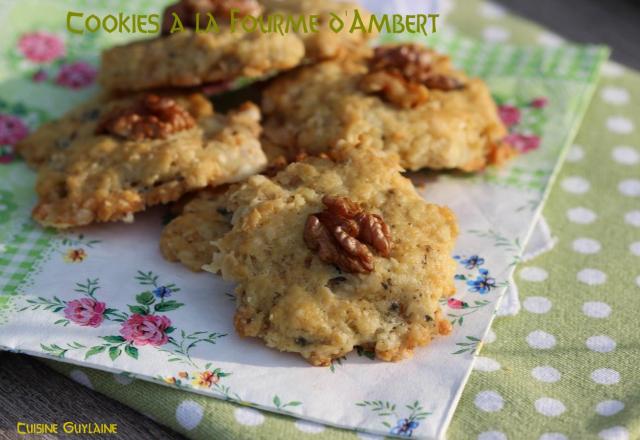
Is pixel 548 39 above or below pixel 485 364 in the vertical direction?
above

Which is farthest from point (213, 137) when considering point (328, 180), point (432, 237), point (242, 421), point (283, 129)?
point (242, 421)

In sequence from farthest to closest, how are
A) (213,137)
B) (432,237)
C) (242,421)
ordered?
(213,137)
(432,237)
(242,421)

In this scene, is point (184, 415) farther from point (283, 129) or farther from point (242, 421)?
point (283, 129)

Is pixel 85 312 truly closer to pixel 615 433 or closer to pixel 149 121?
pixel 149 121

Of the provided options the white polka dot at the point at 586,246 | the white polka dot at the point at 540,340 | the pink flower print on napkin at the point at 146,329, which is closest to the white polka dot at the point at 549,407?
the white polka dot at the point at 540,340

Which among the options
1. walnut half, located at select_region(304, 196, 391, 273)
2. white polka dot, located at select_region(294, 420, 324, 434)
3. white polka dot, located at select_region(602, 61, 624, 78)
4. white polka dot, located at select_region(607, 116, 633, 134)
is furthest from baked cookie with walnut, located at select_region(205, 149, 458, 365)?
white polka dot, located at select_region(602, 61, 624, 78)

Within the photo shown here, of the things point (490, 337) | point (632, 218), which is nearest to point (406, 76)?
point (632, 218)
